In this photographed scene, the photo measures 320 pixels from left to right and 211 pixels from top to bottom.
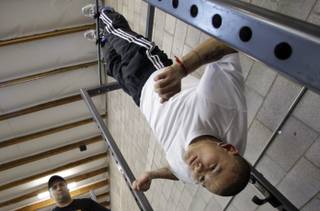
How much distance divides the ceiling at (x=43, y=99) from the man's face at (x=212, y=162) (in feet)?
10.3

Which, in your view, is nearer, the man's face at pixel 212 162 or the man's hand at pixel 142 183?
the man's face at pixel 212 162

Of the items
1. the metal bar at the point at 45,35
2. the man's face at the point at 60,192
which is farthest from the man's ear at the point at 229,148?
the metal bar at the point at 45,35

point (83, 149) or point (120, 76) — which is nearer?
point (120, 76)

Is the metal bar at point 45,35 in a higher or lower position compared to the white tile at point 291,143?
lower

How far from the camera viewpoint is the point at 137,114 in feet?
12.4

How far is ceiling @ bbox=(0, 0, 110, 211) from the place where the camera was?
3484 millimetres

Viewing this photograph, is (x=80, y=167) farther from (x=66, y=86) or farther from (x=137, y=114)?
(x=137, y=114)

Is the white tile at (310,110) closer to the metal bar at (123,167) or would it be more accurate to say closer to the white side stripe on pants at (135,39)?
the white side stripe on pants at (135,39)

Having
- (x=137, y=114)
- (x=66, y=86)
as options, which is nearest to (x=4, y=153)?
(x=66, y=86)

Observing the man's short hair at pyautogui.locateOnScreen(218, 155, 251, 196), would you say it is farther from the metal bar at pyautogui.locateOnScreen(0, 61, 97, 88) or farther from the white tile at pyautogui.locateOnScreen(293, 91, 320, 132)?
the metal bar at pyautogui.locateOnScreen(0, 61, 97, 88)

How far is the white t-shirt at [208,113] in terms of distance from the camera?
109cm

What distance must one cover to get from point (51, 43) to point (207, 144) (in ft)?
11.0

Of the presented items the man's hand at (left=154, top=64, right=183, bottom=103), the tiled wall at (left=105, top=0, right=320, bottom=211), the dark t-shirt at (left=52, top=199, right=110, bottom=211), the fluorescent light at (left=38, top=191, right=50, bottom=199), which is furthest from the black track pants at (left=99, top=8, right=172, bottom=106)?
the fluorescent light at (left=38, top=191, right=50, bottom=199)

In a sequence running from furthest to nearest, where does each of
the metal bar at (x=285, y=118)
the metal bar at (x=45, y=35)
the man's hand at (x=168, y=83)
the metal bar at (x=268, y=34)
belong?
the metal bar at (x=45, y=35) → the metal bar at (x=285, y=118) → the man's hand at (x=168, y=83) → the metal bar at (x=268, y=34)
